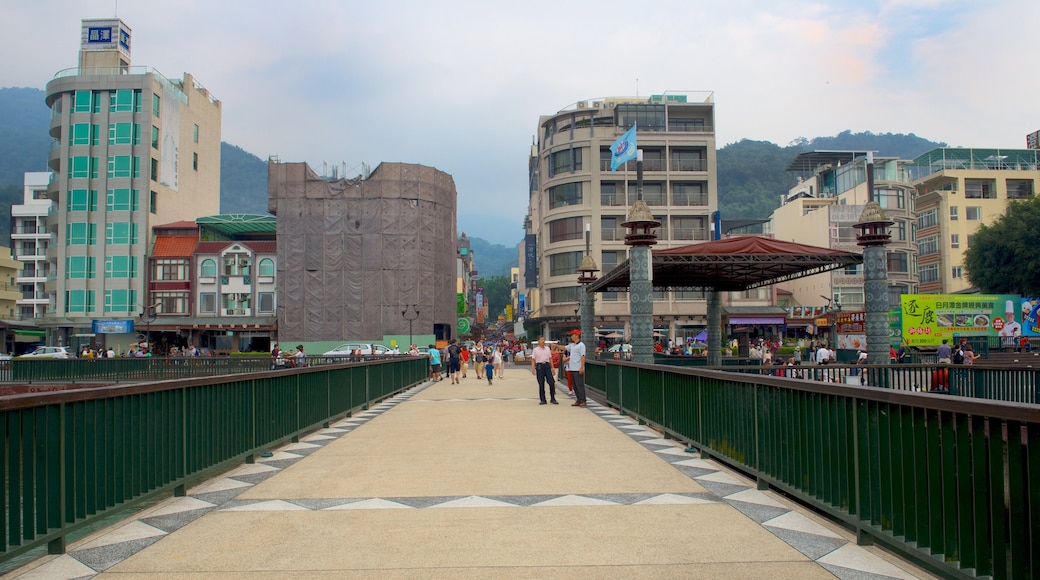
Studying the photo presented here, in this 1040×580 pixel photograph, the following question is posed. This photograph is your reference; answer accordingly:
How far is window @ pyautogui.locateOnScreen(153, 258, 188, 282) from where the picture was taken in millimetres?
60781

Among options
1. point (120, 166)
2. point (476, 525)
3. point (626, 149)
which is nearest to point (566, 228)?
point (120, 166)

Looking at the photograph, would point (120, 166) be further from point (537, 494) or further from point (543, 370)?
point (537, 494)

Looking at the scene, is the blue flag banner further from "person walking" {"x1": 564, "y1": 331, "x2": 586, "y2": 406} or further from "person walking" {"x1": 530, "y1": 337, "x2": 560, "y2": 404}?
"person walking" {"x1": 564, "y1": 331, "x2": 586, "y2": 406}

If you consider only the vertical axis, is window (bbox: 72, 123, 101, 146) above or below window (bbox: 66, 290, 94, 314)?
above

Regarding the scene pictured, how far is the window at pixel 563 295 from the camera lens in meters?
61.9

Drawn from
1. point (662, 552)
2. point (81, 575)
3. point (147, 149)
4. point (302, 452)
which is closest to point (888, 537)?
point (662, 552)

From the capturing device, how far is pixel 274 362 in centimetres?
2944

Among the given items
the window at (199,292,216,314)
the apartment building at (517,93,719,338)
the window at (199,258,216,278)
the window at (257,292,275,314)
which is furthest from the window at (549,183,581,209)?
the window at (199,292,216,314)

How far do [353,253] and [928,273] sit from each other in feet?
168

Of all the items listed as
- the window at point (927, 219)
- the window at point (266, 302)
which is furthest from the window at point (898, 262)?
the window at point (266, 302)

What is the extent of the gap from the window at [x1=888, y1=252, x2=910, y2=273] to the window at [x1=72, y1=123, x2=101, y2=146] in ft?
206

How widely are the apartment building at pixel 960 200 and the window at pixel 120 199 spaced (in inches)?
2625

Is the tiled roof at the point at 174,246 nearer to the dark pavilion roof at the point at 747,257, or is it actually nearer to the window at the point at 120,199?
the window at the point at 120,199

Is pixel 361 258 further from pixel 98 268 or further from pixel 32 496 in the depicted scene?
pixel 32 496
